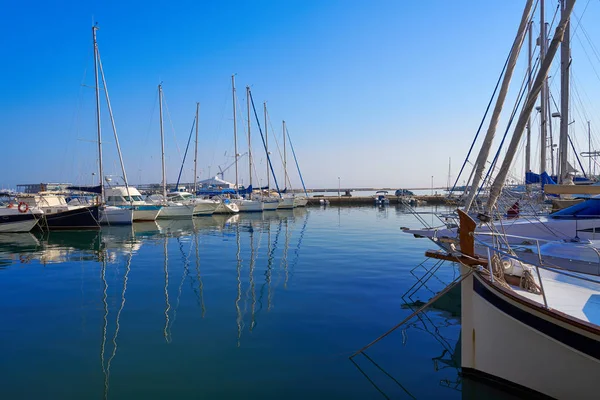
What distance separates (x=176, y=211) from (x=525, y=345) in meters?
39.5

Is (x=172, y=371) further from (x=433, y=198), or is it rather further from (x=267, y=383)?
(x=433, y=198)

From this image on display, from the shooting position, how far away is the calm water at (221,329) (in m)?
6.49

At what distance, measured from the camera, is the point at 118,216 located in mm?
35375

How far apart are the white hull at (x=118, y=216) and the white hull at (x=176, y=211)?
5.69m

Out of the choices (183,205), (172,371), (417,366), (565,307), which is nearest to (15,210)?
(183,205)

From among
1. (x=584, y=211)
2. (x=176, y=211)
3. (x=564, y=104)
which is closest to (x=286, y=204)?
(x=176, y=211)

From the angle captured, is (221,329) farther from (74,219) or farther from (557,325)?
(74,219)

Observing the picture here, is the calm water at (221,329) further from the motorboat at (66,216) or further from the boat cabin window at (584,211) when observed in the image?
the motorboat at (66,216)

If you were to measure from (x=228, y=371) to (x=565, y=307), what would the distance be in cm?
519

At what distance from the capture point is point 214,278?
13961mm

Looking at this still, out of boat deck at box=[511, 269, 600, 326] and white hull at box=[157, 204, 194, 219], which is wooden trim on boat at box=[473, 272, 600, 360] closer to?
boat deck at box=[511, 269, 600, 326]

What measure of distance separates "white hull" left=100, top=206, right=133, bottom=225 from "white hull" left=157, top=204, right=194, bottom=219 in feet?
18.7

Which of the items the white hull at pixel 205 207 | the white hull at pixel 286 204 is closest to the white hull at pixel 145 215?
the white hull at pixel 205 207

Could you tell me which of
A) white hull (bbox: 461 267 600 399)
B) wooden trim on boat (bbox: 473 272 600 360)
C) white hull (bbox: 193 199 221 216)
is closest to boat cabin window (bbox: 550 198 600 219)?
white hull (bbox: 461 267 600 399)
